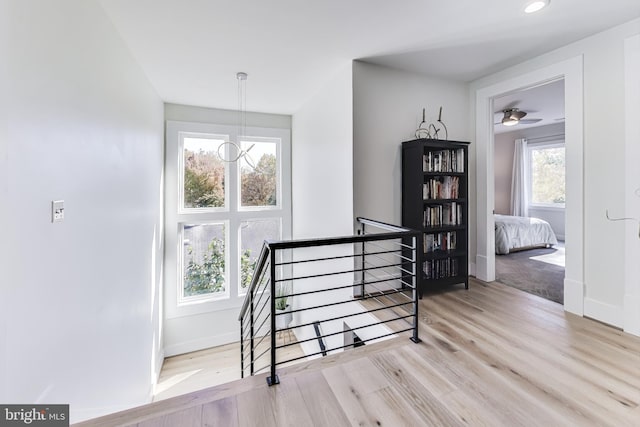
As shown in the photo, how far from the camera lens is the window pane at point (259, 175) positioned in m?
4.53

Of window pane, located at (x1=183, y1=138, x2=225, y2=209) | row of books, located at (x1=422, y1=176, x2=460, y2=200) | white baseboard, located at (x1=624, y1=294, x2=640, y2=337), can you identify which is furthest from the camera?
window pane, located at (x1=183, y1=138, x2=225, y2=209)

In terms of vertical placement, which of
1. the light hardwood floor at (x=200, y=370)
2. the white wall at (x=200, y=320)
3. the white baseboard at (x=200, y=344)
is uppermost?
the white wall at (x=200, y=320)

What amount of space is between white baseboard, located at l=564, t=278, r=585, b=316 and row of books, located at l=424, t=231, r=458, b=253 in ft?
3.20

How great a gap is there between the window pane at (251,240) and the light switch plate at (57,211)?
3137 mm

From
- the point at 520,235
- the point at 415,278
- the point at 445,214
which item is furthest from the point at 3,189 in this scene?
the point at 520,235

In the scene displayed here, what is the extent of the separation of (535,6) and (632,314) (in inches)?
91.0

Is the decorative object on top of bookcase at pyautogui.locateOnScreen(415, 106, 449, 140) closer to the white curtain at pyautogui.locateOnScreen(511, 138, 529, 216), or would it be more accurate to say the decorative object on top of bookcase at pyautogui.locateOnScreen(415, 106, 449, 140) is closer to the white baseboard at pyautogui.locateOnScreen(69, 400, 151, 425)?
the white baseboard at pyautogui.locateOnScreen(69, 400, 151, 425)

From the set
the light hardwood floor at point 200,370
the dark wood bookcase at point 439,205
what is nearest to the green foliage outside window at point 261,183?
the light hardwood floor at point 200,370

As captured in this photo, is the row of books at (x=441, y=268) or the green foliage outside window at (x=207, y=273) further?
the green foliage outside window at (x=207, y=273)

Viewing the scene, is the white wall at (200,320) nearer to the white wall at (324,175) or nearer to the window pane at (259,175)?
the window pane at (259,175)

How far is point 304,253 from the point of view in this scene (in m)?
3.89

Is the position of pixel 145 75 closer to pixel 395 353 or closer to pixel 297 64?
pixel 297 64

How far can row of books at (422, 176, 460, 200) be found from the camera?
9.34 ft

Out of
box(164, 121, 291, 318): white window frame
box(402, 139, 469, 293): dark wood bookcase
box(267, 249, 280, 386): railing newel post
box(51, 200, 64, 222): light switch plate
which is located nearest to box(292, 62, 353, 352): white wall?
box(164, 121, 291, 318): white window frame
